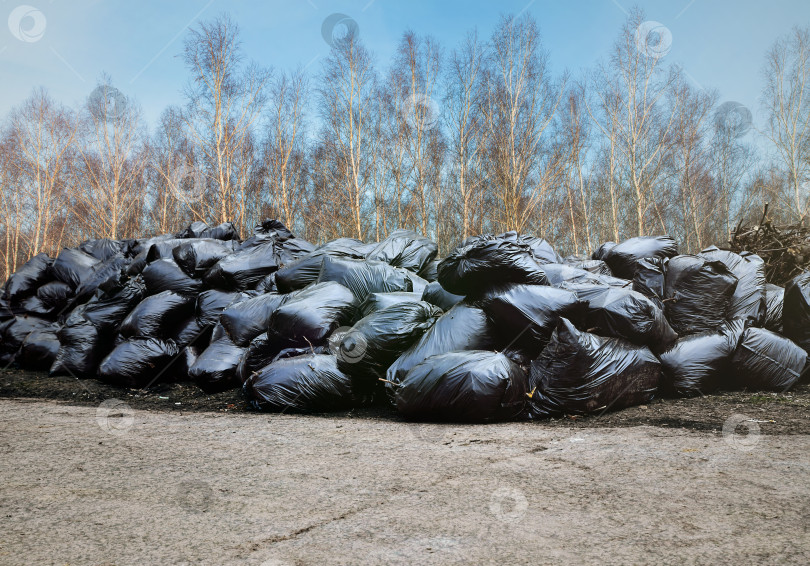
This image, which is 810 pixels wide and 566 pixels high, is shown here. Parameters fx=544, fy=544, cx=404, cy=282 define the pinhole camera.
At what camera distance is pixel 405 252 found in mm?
4652

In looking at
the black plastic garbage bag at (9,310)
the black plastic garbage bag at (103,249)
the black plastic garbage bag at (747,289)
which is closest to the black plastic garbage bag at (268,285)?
the black plastic garbage bag at (103,249)

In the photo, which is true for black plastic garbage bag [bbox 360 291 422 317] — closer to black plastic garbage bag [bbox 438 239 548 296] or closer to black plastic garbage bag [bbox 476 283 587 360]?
black plastic garbage bag [bbox 438 239 548 296]

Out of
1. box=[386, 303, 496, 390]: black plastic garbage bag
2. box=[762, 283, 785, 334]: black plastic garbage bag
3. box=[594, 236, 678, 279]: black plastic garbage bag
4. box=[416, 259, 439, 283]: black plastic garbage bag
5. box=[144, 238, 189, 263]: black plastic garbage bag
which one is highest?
box=[144, 238, 189, 263]: black plastic garbage bag

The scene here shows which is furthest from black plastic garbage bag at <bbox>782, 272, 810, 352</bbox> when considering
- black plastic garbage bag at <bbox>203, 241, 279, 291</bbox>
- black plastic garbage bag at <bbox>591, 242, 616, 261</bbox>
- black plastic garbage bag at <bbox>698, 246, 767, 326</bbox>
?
black plastic garbage bag at <bbox>203, 241, 279, 291</bbox>

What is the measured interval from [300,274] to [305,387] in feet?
4.36

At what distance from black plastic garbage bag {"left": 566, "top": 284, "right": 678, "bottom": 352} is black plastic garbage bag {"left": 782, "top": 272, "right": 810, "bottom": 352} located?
101 cm

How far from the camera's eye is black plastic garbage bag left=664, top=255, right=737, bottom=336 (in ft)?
11.2

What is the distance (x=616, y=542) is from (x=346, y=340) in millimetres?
2181

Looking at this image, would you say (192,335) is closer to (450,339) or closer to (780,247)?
(450,339)

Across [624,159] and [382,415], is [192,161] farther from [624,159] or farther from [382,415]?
[382,415]

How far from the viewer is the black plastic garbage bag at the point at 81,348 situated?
4.81 meters

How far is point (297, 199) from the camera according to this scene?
58.6 ft

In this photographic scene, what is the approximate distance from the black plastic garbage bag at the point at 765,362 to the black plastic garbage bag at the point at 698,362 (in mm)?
50

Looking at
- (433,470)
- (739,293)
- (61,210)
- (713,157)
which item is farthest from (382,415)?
(713,157)
